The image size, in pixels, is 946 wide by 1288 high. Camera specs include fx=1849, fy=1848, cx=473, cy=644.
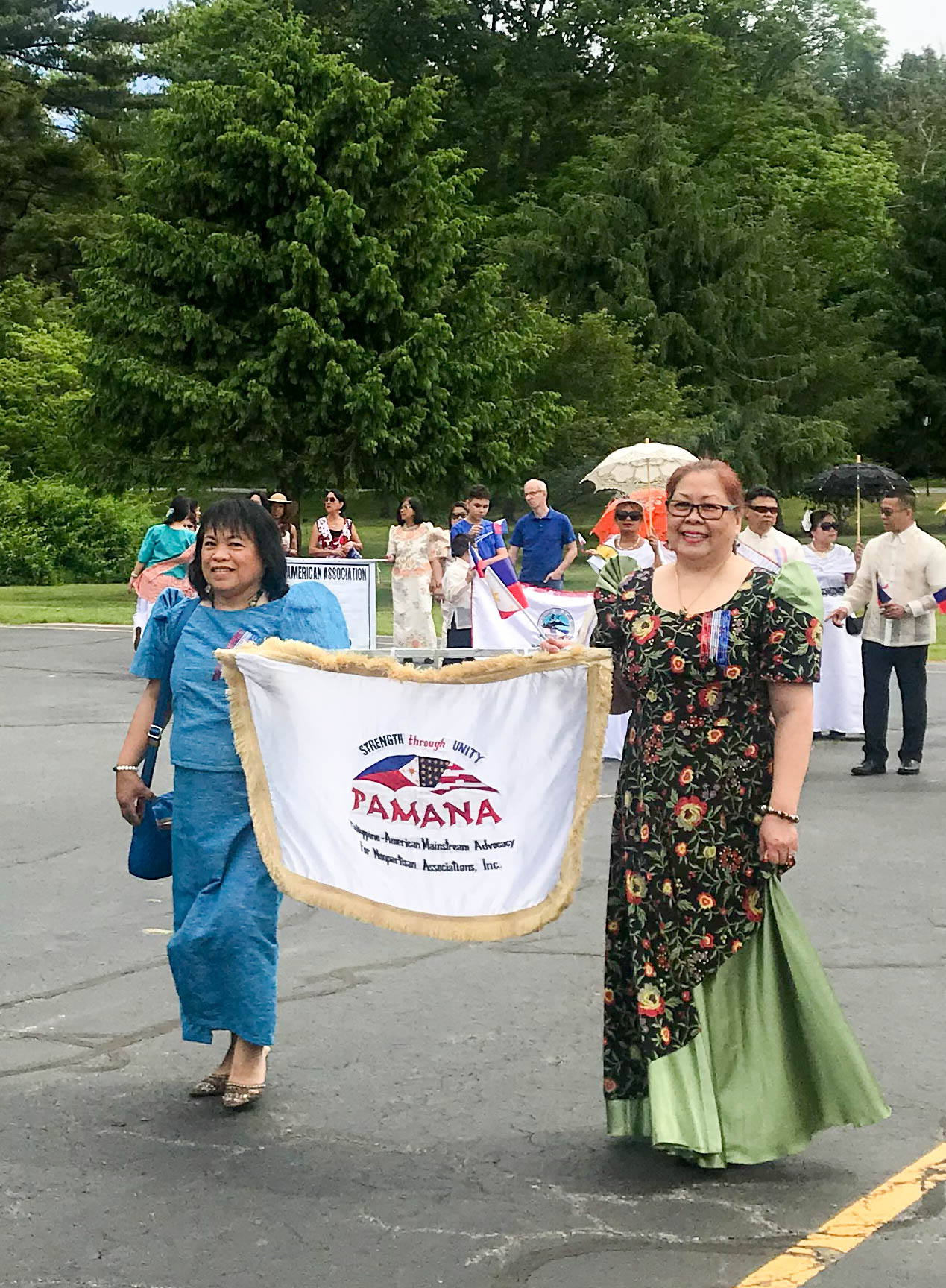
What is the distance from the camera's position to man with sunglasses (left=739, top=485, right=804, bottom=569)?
12586 millimetres

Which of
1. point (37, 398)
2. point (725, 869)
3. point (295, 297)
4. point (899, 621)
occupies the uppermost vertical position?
point (295, 297)

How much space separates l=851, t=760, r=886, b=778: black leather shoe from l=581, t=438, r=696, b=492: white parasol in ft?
45.1

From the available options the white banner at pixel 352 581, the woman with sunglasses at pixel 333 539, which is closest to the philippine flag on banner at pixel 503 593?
the white banner at pixel 352 581

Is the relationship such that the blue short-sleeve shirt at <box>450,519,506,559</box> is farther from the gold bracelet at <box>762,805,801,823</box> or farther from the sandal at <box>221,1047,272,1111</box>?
the gold bracelet at <box>762,805,801,823</box>

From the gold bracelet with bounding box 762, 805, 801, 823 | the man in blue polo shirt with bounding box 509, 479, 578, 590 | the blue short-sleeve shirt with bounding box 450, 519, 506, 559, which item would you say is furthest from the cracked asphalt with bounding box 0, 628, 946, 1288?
the man in blue polo shirt with bounding box 509, 479, 578, 590

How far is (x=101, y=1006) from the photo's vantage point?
20.9 feet

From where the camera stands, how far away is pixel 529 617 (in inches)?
588

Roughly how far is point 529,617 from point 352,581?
2622 mm

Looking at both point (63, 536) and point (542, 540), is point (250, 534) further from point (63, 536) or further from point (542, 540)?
point (63, 536)

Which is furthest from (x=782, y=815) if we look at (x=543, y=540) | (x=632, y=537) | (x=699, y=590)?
(x=543, y=540)

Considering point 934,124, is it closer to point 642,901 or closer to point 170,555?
point 170,555

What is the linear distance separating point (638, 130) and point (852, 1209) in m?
50.4

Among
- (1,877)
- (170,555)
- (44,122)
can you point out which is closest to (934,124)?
(44,122)

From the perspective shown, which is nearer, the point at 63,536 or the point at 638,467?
the point at 638,467
